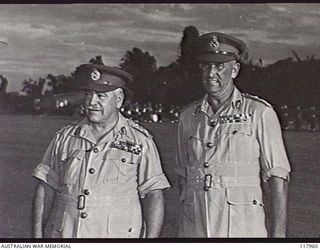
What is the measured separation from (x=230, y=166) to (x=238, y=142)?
90 millimetres

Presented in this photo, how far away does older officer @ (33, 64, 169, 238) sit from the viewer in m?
2.59

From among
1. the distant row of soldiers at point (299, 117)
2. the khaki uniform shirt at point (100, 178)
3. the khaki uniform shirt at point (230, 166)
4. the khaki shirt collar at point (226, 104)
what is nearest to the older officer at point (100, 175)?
the khaki uniform shirt at point (100, 178)

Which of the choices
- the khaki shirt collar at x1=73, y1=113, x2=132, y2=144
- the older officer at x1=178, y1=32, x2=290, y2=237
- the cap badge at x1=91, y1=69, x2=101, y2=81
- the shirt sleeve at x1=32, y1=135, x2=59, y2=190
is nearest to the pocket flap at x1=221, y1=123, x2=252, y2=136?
the older officer at x1=178, y1=32, x2=290, y2=237

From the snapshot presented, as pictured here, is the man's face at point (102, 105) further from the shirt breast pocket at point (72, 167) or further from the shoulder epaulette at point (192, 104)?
the shoulder epaulette at point (192, 104)

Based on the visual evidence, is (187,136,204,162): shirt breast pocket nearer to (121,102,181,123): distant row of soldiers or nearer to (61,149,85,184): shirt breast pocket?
(121,102,181,123): distant row of soldiers

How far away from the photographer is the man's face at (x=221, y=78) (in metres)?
2.61

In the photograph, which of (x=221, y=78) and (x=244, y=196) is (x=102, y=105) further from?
(x=244, y=196)

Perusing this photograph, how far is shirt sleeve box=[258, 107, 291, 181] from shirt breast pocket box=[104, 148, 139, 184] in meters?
0.45

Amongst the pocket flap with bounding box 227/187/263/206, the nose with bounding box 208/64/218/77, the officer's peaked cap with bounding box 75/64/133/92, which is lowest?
the pocket flap with bounding box 227/187/263/206

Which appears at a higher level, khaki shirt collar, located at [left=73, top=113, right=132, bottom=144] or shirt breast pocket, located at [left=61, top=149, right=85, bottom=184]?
khaki shirt collar, located at [left=73, top=113, right=132, bottom=144]

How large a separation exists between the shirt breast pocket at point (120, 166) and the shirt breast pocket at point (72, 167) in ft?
0.32

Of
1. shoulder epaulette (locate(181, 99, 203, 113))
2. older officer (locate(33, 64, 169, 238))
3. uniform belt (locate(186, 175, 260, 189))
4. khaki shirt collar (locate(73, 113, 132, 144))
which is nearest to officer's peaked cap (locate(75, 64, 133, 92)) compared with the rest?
older officer (locate(33, 64, 169, 238))

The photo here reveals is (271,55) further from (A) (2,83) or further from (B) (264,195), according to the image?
(A) (2,83)

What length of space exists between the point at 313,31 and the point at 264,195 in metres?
0.61
